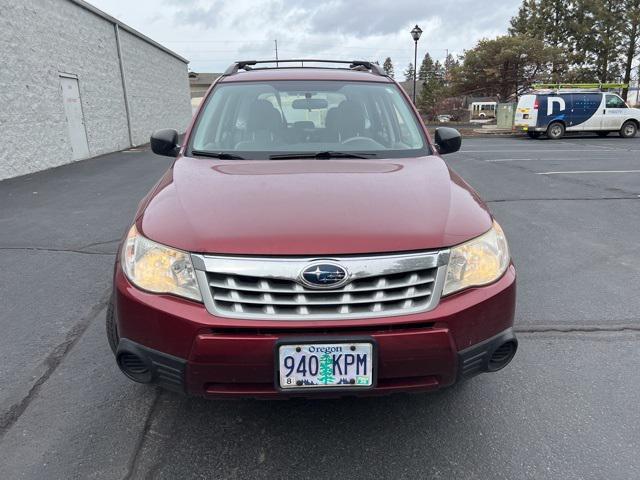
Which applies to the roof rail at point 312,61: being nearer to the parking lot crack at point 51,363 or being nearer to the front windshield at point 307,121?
the front windshield at point 307,121

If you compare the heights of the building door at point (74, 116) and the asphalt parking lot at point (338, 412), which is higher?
the building door at point (74, 116)

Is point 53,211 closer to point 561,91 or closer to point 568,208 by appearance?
point 568,208

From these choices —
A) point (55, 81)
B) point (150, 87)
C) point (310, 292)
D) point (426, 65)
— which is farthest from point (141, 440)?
point (426, 65)

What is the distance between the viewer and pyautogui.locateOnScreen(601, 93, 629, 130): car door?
21.0 meters

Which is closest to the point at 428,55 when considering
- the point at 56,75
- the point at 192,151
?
the point at 56,75

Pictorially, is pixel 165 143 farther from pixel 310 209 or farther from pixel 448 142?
pixel 448 142

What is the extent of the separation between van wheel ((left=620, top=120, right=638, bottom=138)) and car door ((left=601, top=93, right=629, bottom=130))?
30 cm

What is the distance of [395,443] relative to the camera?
85.2 inches

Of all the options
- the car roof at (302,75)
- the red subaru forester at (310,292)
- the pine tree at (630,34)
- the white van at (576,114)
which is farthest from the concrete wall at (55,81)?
the pine tree at (630,34)

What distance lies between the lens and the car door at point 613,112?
828 inches

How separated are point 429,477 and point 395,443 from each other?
0.76 ft

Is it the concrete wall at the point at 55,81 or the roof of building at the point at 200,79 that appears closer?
the concrete wall at the point at 55,81

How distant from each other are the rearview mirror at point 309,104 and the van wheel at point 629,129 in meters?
23.0

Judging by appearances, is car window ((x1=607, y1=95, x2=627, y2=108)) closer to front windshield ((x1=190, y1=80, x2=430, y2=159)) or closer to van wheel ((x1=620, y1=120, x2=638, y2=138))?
van wheel ((x1=620, y1=120, x2=638, y2=138))
